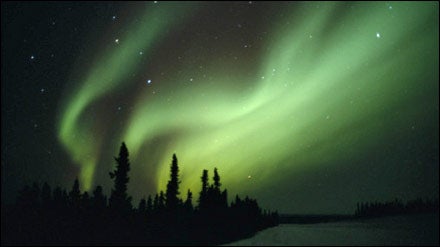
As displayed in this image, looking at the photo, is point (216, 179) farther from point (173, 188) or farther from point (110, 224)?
point (110, 224)

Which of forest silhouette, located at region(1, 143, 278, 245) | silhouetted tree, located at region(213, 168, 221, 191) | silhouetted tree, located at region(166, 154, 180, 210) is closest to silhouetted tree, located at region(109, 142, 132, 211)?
forest silhouette, located at region(1, 143, 278, 245)

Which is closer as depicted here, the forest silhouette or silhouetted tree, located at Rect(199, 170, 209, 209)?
the forest silhouette

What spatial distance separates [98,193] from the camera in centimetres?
6278

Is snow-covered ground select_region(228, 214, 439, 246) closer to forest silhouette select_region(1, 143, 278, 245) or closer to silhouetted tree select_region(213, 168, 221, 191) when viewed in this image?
forest silhouette select_region(1, 143, 278, 245)

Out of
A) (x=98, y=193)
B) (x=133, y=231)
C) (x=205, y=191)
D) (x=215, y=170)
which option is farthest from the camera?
(x=215, y=170)

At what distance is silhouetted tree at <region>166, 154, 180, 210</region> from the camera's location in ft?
232

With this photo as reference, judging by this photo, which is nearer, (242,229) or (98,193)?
(98,193)

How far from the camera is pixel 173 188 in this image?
73.6m

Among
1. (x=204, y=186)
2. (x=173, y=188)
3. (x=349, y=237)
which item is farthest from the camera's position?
(x=204, y=186)

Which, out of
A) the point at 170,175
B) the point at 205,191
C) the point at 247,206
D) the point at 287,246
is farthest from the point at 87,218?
the point at 247,206

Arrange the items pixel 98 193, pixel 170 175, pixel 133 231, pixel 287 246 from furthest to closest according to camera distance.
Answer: pixel 170 175, pixel 98 193, pixel 133 231, pixel 287 246

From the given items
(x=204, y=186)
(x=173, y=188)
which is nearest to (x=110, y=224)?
(x=173, y=188)

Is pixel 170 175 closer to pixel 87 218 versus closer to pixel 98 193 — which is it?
pixel 98 193

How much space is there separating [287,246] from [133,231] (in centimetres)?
1751
